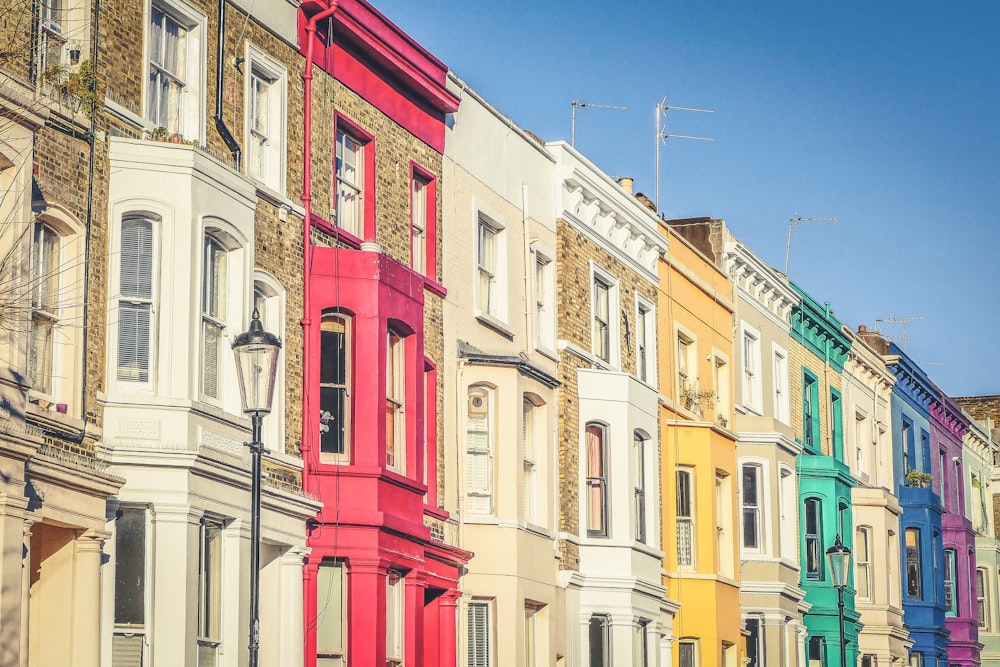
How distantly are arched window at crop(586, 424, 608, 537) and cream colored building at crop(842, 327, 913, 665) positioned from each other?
15900 mm

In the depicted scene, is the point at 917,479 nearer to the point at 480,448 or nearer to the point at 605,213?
the point at 605,213

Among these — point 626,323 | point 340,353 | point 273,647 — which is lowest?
point 273,647

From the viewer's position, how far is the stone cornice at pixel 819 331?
160 ft

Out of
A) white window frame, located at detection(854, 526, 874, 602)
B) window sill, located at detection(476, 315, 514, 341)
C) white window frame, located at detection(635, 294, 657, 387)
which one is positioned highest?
white window frame, located at detection(635, 294, 657, 387)

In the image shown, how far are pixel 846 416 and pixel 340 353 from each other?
28.0 meters

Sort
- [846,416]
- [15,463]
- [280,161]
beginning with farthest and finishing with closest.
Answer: [846,416], [280,161], [15,463]

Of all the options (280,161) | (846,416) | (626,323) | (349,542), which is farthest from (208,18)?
(846,416)

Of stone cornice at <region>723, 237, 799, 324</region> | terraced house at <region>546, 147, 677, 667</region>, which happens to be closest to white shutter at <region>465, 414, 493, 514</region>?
terraced house at <region>546, 147, 677, 667</region>

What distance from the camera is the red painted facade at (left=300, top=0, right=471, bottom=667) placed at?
85.1 feet

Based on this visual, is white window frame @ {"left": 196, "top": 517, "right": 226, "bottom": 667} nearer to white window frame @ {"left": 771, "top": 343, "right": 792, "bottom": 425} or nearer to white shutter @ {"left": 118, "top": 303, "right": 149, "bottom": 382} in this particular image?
white shutter @ {"left": 118, "top": 303, "right": 149, "bottom": 382}

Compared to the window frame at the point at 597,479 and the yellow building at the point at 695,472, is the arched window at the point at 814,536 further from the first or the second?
the window frame at the point at 597,479

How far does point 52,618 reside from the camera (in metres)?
20.4

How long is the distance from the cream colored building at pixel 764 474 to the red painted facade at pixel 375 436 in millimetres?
14401

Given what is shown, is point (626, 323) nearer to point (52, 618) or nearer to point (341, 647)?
point (341, 647)
